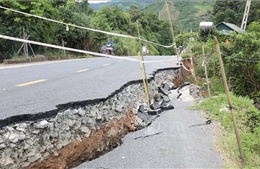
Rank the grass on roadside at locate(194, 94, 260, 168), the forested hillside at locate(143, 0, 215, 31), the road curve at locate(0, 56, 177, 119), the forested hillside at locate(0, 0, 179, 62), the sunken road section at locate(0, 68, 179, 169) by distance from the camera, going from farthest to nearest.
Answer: the forested hillside at locate(143, 0, 215, 31) → the forested hillside at locate(0, 0, 179, 62) → the grass on roadside at locate(194, 94, 260, 168) → the road curve at locate(0, 56, 177, 119) → the sunken road section at locate(0, 68, 179, 169)

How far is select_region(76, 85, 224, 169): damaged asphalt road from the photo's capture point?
4.74 m

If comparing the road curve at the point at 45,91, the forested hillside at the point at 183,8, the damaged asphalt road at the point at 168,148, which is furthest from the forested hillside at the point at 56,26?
the forested hillside at the point at 183,8

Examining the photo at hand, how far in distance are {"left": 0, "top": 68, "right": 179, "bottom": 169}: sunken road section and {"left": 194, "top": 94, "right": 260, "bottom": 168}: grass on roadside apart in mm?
1760

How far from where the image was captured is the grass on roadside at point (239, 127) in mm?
5164

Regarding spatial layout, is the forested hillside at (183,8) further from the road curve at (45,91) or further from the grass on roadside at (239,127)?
the road curve at (45,91)

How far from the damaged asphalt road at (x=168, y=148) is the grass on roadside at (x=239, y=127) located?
235 millimetres

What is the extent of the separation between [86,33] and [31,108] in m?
20.1

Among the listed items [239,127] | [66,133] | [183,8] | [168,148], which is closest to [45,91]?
[66,133]

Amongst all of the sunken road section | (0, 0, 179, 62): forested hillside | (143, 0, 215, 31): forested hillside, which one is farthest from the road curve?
(143, 0, 215, 31): forested hillside

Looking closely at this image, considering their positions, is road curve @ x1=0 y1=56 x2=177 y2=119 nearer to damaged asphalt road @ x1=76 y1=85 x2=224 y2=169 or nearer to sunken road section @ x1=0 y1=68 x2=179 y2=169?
sunken road section @ x1=0 y1=68 x2=179 y2=169

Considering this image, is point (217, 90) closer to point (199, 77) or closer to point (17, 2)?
point (199, 77)

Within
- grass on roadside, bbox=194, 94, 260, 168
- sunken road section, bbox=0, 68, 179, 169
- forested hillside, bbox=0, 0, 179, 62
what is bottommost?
grass on roadside, bbox=194, 94, 260, 168

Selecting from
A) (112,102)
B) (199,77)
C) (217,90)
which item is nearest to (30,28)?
(199,77)

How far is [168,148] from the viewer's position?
535 centimetres
